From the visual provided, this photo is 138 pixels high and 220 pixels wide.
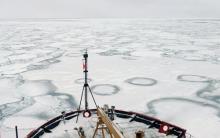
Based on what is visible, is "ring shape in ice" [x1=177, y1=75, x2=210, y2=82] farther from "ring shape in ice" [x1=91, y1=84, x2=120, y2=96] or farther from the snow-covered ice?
"ring shape in ice" [x1=91, y1=84, x2=120, y2=96]

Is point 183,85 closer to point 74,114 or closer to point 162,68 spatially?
point 162,68

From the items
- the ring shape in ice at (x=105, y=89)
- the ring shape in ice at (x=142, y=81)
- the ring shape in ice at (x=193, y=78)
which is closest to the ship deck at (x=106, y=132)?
the ring shape in ice at (x=105, y=89)

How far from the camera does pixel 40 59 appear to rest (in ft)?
92.6

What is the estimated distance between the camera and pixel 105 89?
1773 centimetres

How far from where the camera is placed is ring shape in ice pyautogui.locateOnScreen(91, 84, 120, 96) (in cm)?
1688

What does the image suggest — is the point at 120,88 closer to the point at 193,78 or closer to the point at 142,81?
the point at 142,81

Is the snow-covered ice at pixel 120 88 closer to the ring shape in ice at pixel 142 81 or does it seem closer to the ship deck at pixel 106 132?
the ring shape in ice at pixel 142 81

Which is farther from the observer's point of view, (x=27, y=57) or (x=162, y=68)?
(x=27, y=57)

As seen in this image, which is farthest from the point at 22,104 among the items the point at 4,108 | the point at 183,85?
the point at 183,85

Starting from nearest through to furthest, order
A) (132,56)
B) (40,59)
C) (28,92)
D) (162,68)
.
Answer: (28,92)
(162,68)
(40,59)
(132,56)

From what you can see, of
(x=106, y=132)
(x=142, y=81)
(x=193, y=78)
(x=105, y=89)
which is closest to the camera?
(x=106, y=132)

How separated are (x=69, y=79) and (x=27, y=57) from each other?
36.7 ft

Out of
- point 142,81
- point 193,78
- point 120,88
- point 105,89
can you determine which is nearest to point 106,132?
point 105,89

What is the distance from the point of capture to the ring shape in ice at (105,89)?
55.4 feet
